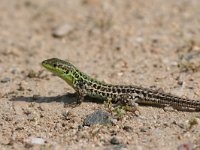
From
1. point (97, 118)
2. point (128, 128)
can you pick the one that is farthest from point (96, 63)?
point (128, 128)

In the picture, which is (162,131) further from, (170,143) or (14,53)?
(14,53)

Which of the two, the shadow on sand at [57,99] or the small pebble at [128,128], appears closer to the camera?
the small pebble at [128,128]

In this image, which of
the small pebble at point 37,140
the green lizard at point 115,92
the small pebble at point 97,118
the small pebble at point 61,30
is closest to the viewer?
the small pebble at point 37,140

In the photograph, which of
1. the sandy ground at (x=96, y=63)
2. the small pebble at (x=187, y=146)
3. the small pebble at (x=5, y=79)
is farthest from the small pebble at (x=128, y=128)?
the small pebble at (x=5, y=79)

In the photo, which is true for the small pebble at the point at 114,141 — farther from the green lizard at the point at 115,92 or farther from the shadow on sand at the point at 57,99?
the shadow on sand at the point at 57,99

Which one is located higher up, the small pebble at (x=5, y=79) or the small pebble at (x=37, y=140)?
the small pebble at (x=5, y=79)

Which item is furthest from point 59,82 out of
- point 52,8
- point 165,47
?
point 52,8

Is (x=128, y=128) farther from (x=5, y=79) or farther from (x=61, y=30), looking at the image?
(x=61, y=30)
